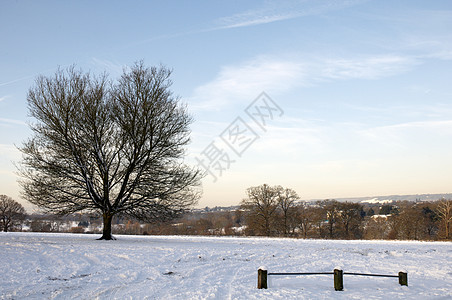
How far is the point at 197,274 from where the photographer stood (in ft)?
35.7

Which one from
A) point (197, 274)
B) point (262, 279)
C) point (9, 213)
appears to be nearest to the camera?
point (262, 279)

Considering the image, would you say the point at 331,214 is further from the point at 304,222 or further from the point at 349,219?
the point at 304,222

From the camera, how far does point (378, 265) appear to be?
44.5 ft

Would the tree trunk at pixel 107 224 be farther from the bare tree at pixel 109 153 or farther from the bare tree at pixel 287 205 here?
the bare tree at pixel 287 205

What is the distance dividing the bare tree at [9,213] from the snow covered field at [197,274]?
132 ft

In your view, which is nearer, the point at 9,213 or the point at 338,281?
the point at 338,281

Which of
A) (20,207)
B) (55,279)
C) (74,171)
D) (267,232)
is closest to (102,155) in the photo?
(74,171)

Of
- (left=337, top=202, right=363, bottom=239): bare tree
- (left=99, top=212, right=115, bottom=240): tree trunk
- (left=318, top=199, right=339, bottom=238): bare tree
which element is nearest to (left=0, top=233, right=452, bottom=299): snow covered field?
(left=99, top=212, right=115, bottom=240): tree trunk

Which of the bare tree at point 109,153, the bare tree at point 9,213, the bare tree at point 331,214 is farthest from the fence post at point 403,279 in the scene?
the bare tree at point 9,213

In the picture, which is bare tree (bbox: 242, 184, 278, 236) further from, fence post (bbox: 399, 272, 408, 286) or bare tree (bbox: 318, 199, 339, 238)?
fence post (bbox: 399, 272, 408, 286)

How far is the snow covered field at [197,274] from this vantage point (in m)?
8.48

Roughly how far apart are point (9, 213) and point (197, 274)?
162 feet

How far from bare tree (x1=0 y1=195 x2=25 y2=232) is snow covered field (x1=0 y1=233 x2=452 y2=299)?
1585 inches

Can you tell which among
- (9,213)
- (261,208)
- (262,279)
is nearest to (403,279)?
(262,279)
